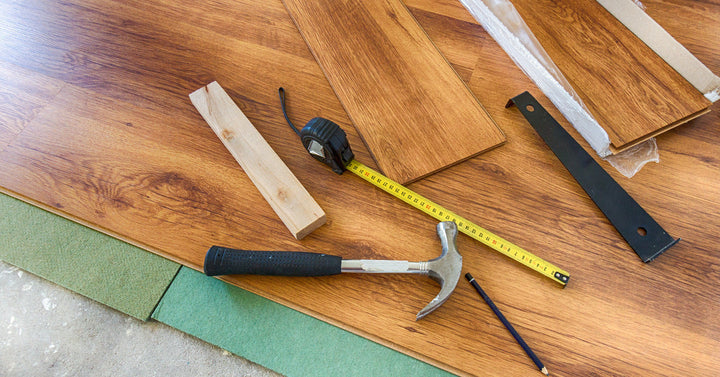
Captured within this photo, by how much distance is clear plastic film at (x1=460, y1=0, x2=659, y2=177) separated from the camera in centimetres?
105

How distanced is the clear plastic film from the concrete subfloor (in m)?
1.00

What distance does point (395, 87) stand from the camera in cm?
115

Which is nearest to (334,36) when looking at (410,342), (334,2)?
(334,2)

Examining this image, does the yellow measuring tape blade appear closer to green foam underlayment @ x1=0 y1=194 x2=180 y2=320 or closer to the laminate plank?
green foam underlayment @ x1=0 y1=194 x2=180 y2=320

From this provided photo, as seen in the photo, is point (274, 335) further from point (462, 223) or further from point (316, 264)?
point (462, 223)

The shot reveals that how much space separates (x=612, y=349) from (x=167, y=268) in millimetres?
1034

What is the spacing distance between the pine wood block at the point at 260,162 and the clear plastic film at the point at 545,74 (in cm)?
69

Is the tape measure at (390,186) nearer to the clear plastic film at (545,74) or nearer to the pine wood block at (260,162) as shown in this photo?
the pine wood block at (260,162)

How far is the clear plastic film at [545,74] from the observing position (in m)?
1.05

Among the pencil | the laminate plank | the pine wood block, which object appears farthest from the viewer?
the laminate plank

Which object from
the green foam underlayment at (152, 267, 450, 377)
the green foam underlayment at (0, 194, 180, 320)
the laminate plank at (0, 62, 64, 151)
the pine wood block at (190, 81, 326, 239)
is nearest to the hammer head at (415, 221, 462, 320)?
the green foam underlayment at (152, 267, 450, 377)

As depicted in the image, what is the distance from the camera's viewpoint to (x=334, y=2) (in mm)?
1301

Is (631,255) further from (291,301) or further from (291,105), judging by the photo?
(291,105)

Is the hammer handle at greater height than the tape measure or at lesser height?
lesser
